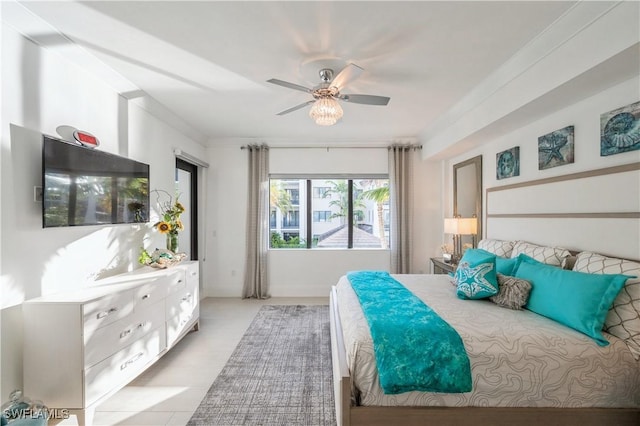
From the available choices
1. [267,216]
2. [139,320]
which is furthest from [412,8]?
[267,216]

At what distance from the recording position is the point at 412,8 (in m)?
1.66

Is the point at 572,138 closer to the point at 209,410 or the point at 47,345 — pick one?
the point at 209,410

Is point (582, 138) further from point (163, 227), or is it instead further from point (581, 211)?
point (163, 227)

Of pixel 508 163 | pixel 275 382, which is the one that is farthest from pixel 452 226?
pixel 275 382

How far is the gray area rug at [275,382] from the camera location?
1917mm

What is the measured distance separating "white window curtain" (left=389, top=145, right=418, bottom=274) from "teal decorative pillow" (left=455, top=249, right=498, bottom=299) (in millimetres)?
2098

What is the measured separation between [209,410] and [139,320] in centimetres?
89

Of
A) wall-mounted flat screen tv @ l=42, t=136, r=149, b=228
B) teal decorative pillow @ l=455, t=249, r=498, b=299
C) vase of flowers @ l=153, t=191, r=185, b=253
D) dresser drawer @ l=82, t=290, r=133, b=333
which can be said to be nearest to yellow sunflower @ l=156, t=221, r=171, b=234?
vase of flowers @ l=153, t=191, r=185, b=253

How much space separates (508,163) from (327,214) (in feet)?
9.08

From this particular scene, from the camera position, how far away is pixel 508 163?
3.07 meters

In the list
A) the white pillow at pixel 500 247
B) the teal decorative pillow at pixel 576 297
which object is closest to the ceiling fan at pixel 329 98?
the teal decorative pillow at pixel 576 297

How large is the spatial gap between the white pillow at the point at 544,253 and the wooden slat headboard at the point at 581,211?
0.40 feet

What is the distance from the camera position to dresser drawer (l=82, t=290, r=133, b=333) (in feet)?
5.82

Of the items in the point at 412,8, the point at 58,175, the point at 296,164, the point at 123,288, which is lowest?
the point at 123,288
